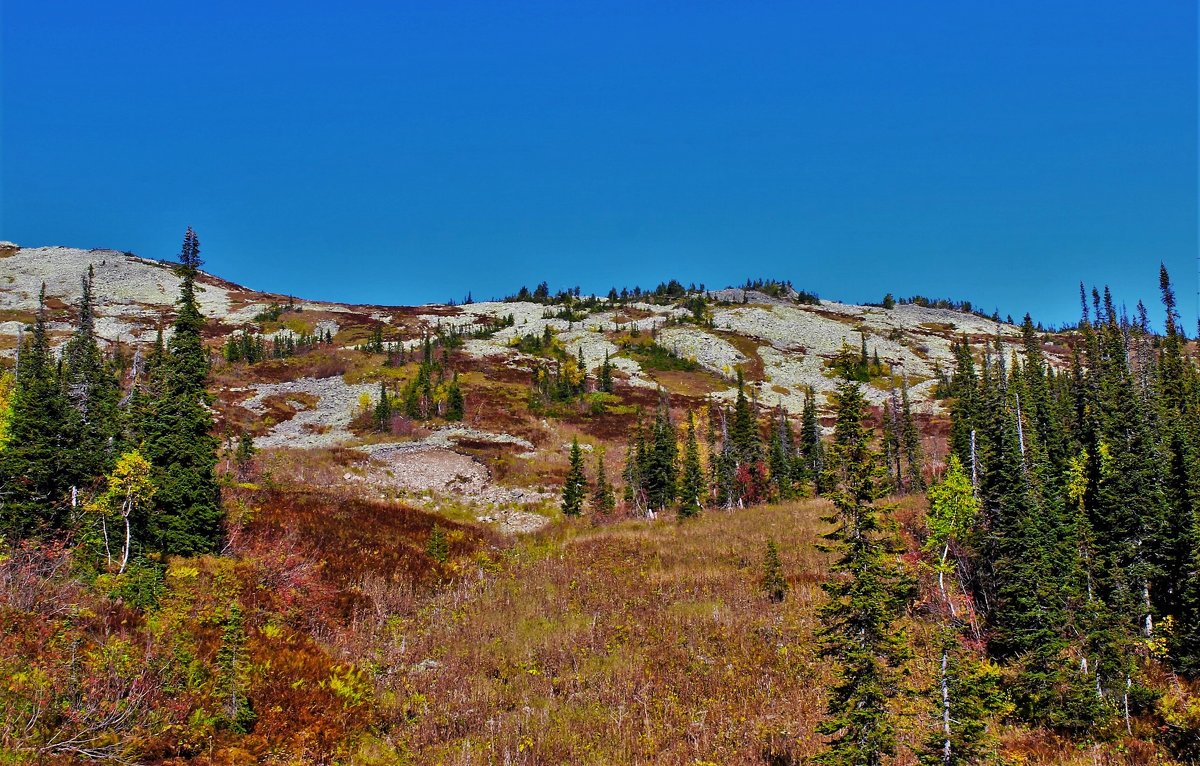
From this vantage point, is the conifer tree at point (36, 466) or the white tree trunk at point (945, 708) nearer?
the white tree trunk at point (945, 708)

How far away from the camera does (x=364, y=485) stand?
5109 cm

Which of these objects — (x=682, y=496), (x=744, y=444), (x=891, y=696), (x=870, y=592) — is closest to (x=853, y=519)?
(x=870, y=592)

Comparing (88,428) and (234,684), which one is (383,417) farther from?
(234,684)

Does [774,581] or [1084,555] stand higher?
[774,581]

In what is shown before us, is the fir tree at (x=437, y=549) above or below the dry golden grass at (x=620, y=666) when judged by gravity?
above

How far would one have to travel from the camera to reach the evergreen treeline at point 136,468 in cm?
1614

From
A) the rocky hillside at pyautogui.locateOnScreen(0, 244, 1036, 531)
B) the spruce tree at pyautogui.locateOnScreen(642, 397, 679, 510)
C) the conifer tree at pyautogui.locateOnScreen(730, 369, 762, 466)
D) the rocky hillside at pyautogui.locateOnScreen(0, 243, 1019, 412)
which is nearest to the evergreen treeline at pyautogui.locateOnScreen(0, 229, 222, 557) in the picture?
the rocky hillside at pyautogui.locateOnScreen(0, 244, 1036, 531)

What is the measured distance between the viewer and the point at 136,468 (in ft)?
51.0

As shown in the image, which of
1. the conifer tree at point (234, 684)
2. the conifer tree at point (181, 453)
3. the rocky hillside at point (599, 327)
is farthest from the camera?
the rocky hillside at point (599, 327)

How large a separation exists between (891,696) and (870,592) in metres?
1.37

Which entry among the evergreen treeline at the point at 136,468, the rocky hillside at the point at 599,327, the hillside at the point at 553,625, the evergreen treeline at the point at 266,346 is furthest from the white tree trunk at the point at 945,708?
the evergreen treeline at the point at 266,346

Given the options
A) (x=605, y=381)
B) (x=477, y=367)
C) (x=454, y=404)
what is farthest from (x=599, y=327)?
(x=454, y=404)

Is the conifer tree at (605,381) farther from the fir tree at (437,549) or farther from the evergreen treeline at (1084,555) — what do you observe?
the fir tree at (437,549)

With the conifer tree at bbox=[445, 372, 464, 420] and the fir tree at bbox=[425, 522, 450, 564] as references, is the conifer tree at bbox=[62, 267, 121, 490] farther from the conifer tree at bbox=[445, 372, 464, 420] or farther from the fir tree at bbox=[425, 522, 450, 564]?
the conifer tree at bbox=[445, 372, 464, 420]
